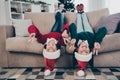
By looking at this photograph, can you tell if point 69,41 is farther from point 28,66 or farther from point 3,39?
point 3,39

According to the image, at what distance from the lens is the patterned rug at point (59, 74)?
5.01 feet

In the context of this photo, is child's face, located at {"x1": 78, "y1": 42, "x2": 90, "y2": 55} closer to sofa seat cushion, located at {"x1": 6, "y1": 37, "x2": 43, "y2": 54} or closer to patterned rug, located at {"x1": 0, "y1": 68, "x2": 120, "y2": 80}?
patterned rug, located at {"x1": 0, "y1": 68, "x2": 120, "y2": 80}

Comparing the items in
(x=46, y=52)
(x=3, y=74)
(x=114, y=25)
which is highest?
(x=114, y=25)

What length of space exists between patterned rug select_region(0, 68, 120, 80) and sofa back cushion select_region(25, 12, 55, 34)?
633 millimetres

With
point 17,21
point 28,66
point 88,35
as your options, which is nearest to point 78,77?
point 88,35

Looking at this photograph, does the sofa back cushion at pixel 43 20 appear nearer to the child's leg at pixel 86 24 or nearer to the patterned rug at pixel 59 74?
the child's leg at pixel 86 24

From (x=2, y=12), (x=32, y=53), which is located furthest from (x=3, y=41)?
(x=2, y=12)

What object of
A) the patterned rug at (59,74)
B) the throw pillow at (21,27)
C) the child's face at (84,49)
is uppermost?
the throw pillow at (21,27)

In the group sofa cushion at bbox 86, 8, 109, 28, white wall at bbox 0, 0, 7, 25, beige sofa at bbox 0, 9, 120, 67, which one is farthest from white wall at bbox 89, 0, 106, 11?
beige sofa at bbox 0, 9, 120, 67

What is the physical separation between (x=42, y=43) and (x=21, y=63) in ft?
1.23

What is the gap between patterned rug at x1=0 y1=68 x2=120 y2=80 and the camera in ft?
5.01

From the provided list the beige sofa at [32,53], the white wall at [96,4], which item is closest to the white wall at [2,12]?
the beige sofa at [32,53]

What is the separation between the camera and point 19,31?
6.75ft

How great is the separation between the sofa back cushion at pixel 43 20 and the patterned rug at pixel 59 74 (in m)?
0.63
